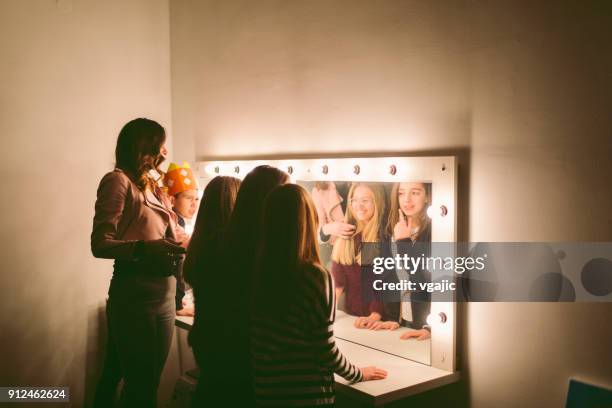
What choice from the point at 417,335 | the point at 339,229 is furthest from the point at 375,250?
the point at 417,335

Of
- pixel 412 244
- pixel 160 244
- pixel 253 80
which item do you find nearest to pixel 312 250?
pixel 412 244

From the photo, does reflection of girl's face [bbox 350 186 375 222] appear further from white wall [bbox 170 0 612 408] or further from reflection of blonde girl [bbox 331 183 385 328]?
white wall [bbox 170 0 612 408]

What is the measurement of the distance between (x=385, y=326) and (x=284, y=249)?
632mm

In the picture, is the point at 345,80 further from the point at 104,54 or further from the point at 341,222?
the point at 104,54

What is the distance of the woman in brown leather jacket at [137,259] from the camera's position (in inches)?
69.3

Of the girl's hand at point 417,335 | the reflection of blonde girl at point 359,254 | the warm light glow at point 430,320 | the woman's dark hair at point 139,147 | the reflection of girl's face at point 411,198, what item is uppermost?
the woman's dark hair at point 139,147

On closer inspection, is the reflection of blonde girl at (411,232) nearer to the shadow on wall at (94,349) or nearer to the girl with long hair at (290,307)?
the girl with long hair at (290,307)

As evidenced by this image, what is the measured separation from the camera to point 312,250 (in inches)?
54.2

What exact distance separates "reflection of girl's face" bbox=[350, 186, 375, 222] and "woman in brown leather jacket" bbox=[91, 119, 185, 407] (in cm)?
58

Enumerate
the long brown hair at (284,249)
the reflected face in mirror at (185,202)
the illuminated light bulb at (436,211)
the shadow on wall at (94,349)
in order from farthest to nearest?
1. the shadow on wall at (94,349)
2. the reflected face in mirror at (185,202)
3. the illuminated light bulb at (436,211)
4. the long brown hair at (284,249)

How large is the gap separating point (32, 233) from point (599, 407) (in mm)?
2028

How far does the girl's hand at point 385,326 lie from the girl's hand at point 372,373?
219 mm

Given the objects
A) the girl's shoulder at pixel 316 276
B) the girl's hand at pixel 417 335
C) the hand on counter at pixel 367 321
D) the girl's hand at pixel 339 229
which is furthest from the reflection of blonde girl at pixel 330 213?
the girl's shoulder at pixel 316 276

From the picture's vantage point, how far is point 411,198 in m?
1.74
